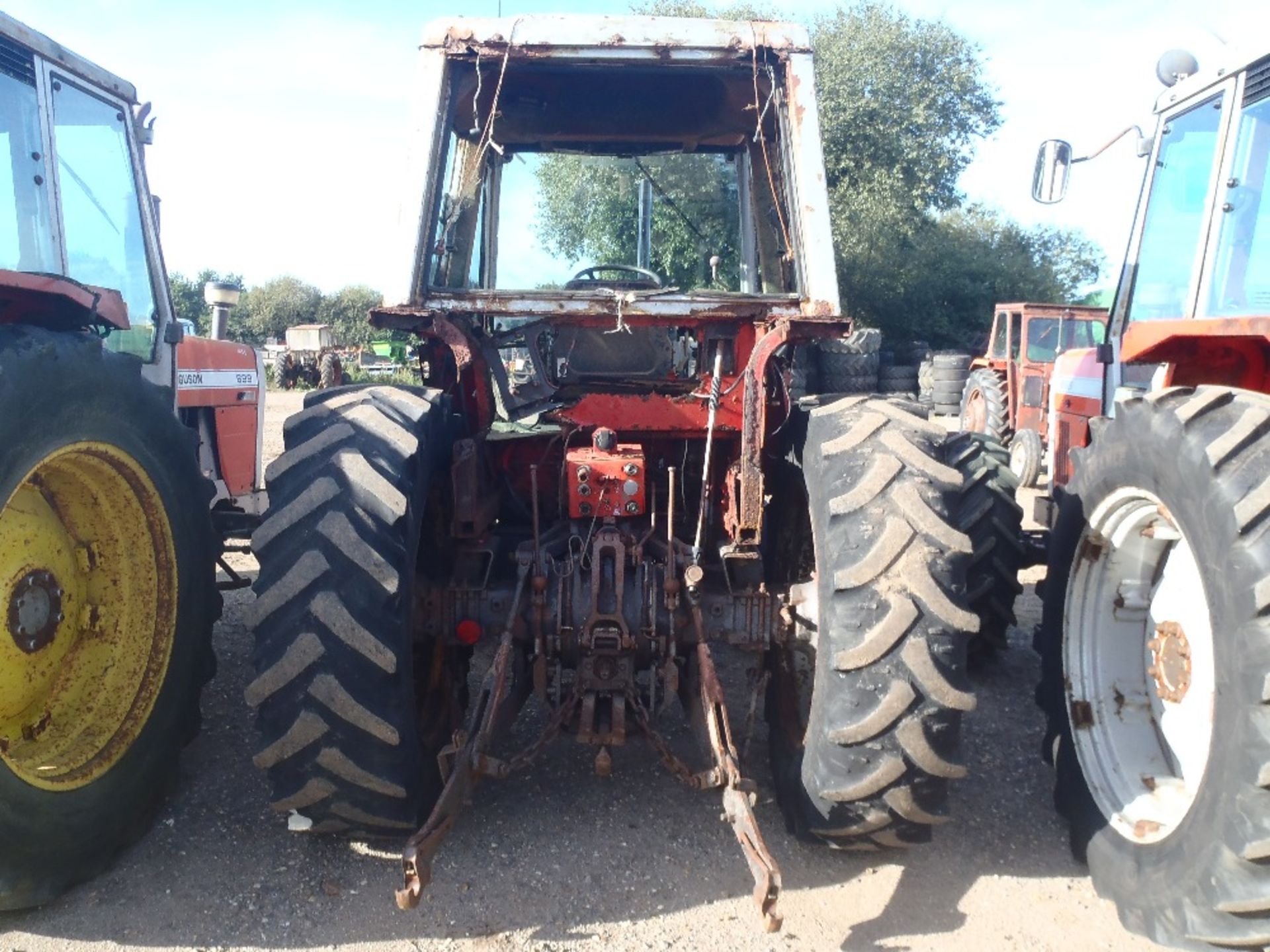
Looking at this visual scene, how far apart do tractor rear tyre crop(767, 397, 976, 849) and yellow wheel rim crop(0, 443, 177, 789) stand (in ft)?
6.88

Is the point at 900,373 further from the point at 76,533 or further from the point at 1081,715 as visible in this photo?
the point at 76,533

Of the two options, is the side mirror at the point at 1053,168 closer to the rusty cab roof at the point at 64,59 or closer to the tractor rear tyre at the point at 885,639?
the tractor rear tyre at the point at 885,639

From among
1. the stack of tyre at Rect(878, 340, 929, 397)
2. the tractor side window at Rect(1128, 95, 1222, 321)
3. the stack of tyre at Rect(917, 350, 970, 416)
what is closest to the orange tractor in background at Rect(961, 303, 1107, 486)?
the stack of tyre at Rect(917, 350, 970, 416)

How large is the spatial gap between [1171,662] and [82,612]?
3.34m

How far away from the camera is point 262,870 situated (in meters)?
3.02

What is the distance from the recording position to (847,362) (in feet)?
59.1

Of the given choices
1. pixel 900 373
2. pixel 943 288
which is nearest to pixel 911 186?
pixel 943 288

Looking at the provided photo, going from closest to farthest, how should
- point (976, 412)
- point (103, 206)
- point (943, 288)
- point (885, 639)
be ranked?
point (885, 639), point (103, 206), point (976, 412), point (943, 288)

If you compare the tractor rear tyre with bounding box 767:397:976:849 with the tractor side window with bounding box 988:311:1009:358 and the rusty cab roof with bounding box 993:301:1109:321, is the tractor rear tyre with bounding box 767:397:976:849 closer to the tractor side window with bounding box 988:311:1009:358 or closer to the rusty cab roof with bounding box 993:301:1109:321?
the rusty cab roof with bounding box 993:301:1109:321

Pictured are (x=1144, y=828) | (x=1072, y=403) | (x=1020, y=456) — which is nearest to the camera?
(x=1144, y=828)

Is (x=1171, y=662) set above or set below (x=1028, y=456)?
above

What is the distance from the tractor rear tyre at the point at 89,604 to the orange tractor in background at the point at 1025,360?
32.0 feet

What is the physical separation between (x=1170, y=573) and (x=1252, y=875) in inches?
41.9

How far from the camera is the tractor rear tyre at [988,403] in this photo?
40.8 feet
